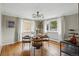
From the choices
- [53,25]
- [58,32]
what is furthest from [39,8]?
[58,32]

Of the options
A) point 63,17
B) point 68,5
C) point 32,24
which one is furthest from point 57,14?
point 32,24

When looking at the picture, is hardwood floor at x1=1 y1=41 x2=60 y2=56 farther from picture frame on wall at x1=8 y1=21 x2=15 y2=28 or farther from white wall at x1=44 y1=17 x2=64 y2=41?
picture frame on wall at x1=8 y1=21 x2=15 y2=28

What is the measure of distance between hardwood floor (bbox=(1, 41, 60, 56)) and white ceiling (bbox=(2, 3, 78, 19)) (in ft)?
1.97

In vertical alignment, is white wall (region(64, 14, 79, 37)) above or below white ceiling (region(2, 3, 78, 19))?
below

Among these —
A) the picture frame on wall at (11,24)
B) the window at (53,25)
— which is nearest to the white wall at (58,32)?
the window at (53,25)

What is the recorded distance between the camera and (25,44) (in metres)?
2.15

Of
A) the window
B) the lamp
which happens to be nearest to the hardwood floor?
the window

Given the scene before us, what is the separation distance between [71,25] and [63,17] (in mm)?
218

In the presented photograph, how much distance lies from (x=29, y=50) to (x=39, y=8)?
0.85 meters

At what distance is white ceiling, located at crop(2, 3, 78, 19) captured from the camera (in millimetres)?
2058

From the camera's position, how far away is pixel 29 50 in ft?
6.98

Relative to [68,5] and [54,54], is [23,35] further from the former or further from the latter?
[68,5]

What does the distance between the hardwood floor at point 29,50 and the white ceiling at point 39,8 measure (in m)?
0.60

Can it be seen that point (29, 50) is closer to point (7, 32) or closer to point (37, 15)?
point (7, 32)
